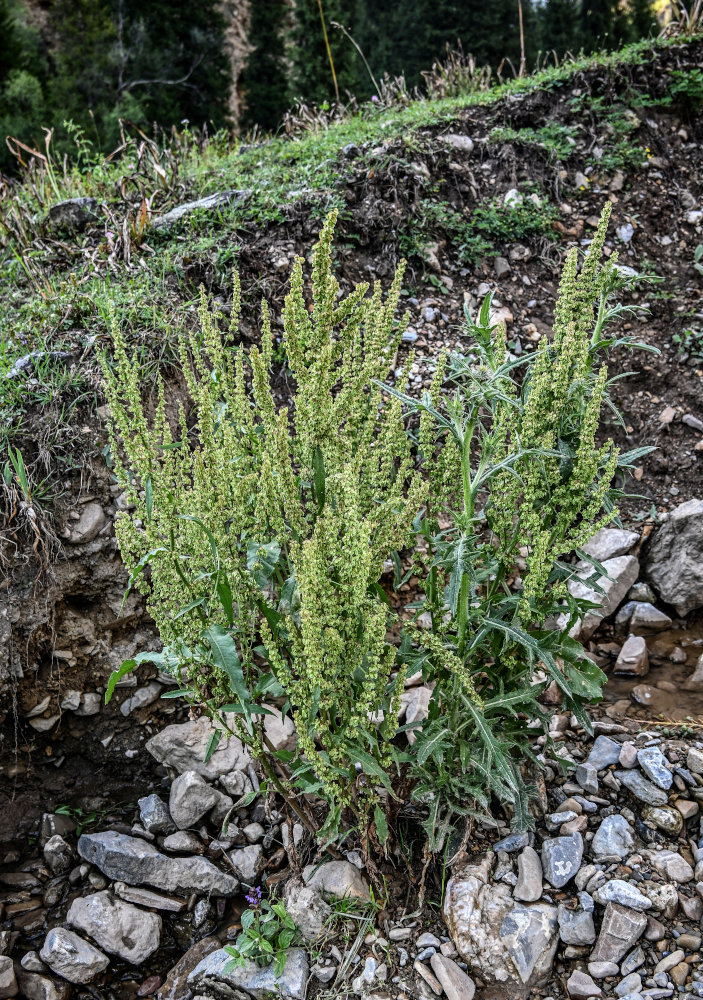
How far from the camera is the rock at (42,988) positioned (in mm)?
2670

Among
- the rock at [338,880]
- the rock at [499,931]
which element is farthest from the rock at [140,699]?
the rock at [499,931]

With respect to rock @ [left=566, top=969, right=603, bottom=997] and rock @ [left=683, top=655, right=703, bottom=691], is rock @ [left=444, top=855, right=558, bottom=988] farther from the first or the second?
rock @ [left=683, top=655, right=703, bottom=691]

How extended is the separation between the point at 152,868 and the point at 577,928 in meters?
1.62

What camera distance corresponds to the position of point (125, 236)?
4.96m

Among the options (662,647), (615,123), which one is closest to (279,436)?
(662,647)

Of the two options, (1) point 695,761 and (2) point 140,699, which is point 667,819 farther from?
(2) point 140,699

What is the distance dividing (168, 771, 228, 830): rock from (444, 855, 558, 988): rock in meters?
1.11

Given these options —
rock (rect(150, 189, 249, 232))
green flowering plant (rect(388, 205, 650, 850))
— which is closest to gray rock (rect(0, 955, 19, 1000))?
green flowering plant (rect(388, 205, 650, 850))

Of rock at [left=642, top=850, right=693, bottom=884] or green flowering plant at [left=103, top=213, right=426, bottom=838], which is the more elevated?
green flowering plant at [left=103, top=213, right=426, bottom=838]

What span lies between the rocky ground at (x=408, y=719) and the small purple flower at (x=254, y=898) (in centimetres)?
8

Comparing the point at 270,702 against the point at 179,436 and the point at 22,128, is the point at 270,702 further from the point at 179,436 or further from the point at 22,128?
the point at 22,128

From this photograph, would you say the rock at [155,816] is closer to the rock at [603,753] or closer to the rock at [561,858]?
the rock at [561,858]

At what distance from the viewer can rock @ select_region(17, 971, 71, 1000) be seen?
2.67 metres

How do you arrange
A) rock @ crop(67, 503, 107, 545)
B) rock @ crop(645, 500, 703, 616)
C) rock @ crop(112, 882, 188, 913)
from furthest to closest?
rock @ crop(645, 500, 703, 616) < rock @ crop(67, 503, 107, 545) < rock @ crop(112, 882, 188, 913)
